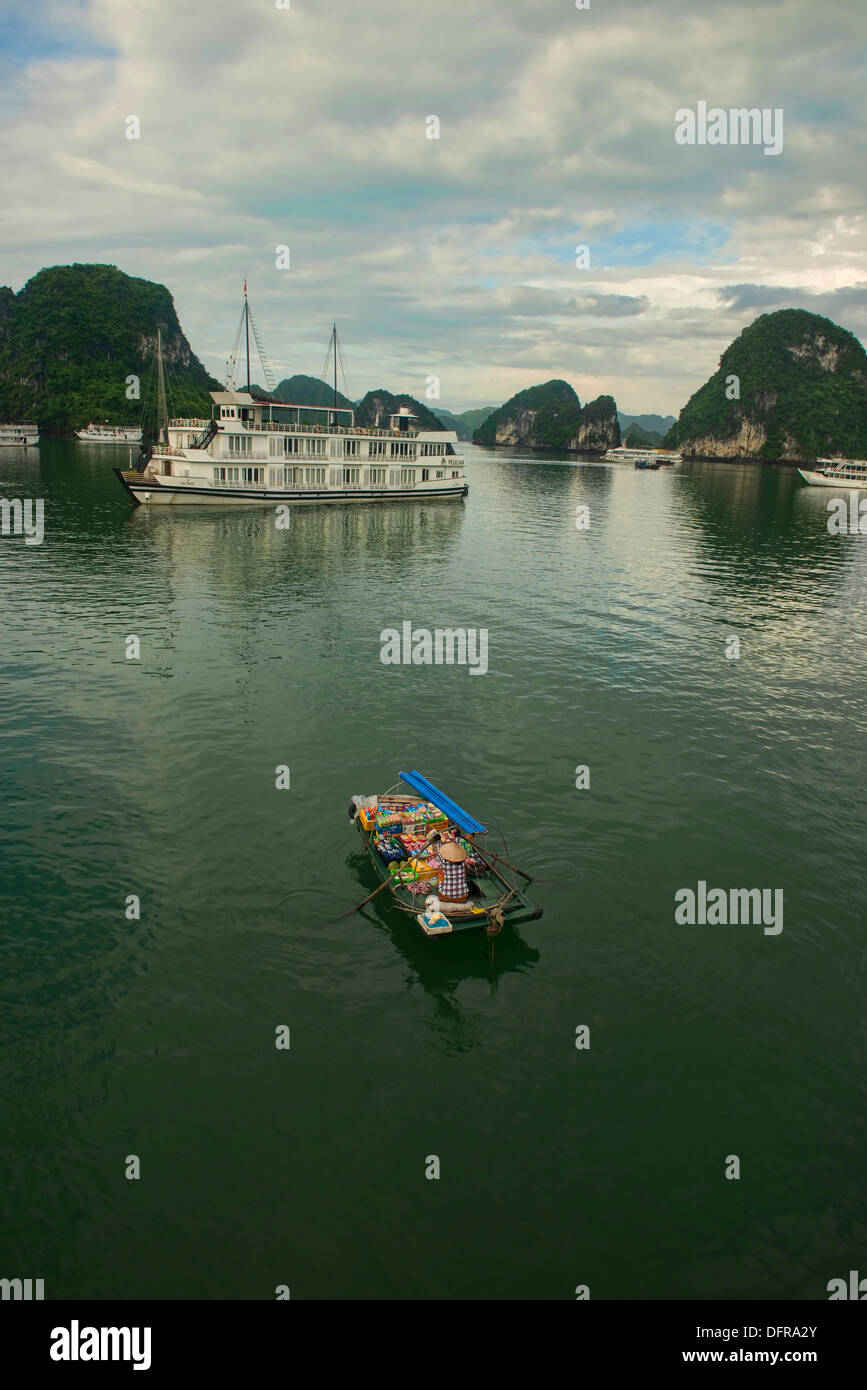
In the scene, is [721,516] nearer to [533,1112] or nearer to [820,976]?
[820,976]

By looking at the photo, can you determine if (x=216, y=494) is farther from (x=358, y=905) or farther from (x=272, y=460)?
(x=358, y=905)

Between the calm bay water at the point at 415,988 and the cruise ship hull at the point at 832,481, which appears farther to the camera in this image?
the cruise ship hull at the point at 832,481

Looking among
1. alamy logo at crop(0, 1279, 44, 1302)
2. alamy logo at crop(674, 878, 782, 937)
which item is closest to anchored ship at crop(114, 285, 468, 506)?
alamy logo at crop(674, 878, 782, 937)

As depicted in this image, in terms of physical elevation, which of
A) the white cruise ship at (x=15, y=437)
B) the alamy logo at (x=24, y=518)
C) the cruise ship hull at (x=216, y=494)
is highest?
the white cruise ship at (x=15, y=437)

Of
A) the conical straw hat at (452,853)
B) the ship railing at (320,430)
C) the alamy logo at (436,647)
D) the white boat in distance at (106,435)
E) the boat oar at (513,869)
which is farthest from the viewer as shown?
the white boat in distance at (106,435)

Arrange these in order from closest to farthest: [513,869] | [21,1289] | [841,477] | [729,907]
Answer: [21,1289]
[513,869]
[729,907]
[841,477]

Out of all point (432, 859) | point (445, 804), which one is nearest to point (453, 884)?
point (432, 859)
